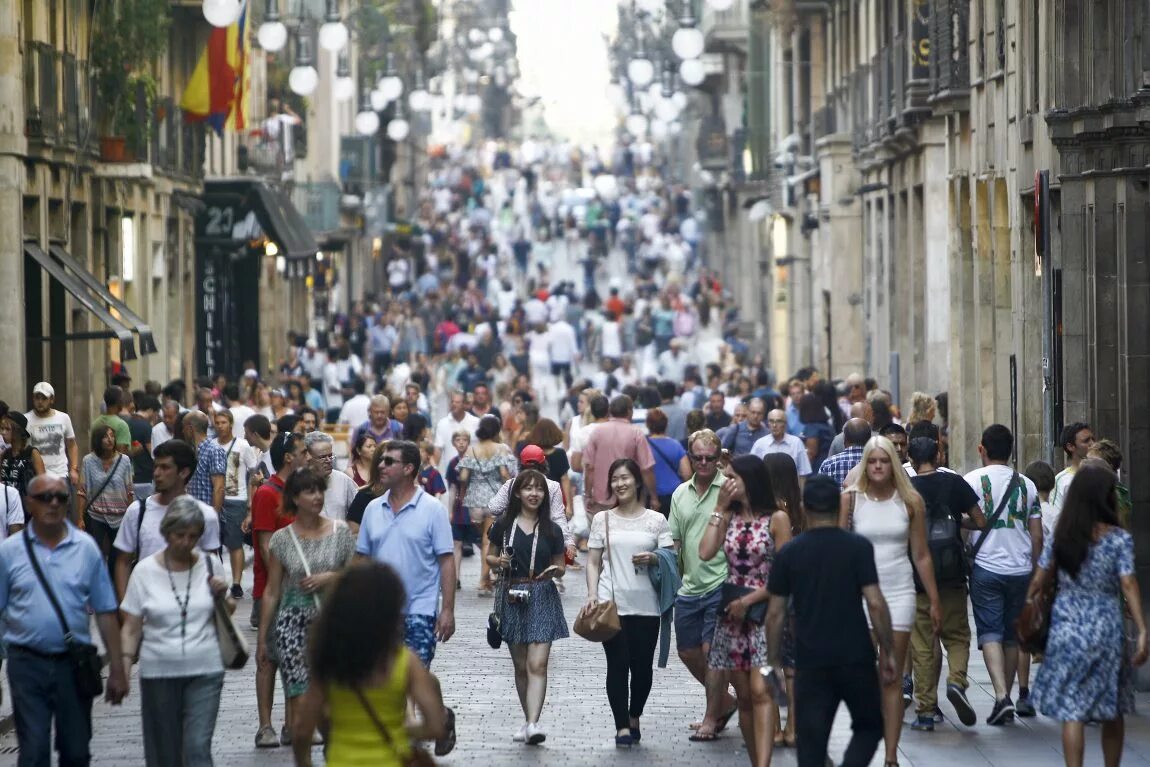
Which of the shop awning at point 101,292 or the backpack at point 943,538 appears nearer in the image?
the backpack at point 943,538

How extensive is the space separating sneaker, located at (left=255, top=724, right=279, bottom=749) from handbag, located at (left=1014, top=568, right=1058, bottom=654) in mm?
4149

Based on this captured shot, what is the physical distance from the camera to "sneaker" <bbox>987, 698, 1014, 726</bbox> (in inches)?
514

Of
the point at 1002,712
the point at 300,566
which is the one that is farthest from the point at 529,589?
the point at 1002,712

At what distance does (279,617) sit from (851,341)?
27575 mm

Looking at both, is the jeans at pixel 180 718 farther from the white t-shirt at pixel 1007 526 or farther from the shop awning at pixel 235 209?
the shop awning at pixel 235 209

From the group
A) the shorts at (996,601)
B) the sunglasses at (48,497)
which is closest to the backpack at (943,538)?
the shorts at (996,601)

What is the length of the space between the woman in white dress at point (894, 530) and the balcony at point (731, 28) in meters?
44.7

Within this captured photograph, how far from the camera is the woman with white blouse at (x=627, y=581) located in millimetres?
12617

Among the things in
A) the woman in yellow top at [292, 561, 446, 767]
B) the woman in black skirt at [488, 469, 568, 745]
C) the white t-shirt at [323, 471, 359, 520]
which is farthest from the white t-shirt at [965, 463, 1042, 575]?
the woman in yellow top at [292, 561, 446, 767]

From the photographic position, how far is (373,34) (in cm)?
5472

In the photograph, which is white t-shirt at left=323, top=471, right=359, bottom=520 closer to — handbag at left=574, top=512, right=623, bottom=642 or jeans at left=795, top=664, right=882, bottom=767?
handbag at left=574, top=512, right=623, bottom=642

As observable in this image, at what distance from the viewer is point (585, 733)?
43.2ft

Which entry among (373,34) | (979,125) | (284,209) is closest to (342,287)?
(373,34)

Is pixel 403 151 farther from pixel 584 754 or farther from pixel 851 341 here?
pixel 584 754
